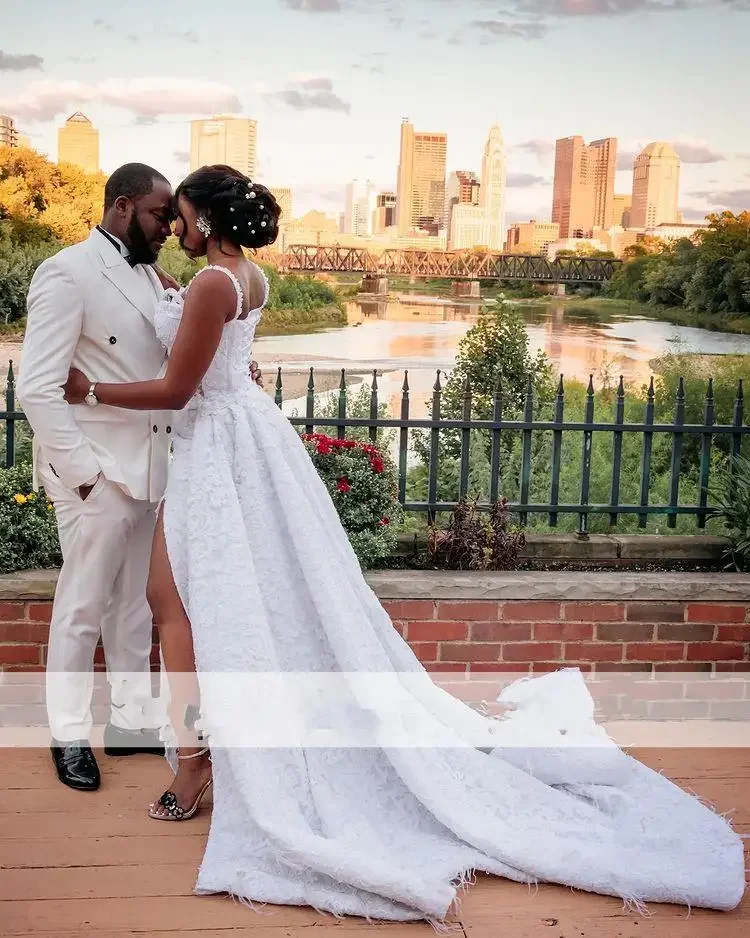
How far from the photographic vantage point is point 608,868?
2307 millimetres

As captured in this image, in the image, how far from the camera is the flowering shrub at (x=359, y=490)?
3.55 metres

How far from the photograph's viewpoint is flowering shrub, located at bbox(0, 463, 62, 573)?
10.9 ft

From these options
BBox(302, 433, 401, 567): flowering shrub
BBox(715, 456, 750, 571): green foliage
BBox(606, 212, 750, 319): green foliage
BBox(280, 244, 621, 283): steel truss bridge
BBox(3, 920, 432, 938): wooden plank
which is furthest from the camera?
BBox(606, 212, 750, 319): green foliage

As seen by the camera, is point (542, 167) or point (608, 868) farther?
point (542, 167)

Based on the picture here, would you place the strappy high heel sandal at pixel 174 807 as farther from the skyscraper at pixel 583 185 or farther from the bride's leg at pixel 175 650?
the skyscraper at pixel 583 185

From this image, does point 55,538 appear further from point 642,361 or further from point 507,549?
point 642,361

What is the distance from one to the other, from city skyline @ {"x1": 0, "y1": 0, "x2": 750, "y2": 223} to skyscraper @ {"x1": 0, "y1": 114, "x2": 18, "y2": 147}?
4 cm

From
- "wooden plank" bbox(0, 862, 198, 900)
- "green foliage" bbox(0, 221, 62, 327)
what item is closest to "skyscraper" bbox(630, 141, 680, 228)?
"green foliage" bbox(0, 221, 62, 327)

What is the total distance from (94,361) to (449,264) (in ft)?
8.57

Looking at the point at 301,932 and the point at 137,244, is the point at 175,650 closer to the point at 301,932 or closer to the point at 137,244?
the point at 301,932

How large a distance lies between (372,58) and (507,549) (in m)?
2.52

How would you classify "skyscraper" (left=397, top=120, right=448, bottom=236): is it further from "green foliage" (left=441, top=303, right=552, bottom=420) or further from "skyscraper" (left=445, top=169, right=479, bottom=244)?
"green foliage" (left=441, top=303, right=552, bottom=420)

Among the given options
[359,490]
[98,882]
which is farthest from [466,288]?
[98,882]

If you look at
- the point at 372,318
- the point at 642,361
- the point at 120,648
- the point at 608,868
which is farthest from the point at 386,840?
the point at 642,361
